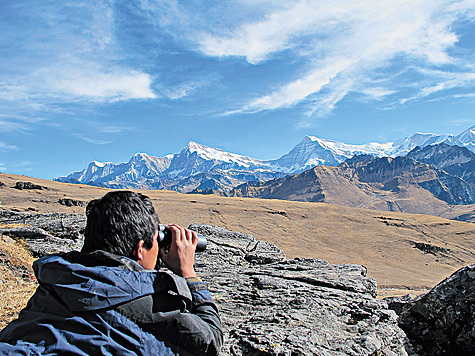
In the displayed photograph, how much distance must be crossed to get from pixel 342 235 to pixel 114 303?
220 ft

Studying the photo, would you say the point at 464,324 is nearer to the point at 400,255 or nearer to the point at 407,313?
the point at 407,313

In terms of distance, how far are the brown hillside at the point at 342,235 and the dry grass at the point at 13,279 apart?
29135 millimetres

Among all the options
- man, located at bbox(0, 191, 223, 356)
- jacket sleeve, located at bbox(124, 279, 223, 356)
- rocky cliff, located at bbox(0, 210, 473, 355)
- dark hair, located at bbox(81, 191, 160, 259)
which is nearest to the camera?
man, located at bbox(0, 191, 223, 356)

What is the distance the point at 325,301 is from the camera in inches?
266

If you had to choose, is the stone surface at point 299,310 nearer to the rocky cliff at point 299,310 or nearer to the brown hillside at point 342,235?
the rocky cliff at point 299,310

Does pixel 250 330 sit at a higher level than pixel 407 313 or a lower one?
lower

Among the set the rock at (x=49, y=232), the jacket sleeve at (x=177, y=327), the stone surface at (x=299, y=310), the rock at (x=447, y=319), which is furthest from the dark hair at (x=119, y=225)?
the rock at (x=49, y=232)

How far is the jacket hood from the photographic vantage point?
2.20 m

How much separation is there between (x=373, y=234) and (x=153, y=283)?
7281 cm

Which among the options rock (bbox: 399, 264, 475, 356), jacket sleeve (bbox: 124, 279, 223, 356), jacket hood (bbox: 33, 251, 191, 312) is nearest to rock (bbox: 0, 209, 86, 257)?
jacket hood (bbox: 33, 251, 191, 312)

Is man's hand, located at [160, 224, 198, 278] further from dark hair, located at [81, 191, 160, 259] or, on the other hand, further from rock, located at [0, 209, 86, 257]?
rock, located at [0, 209, 86, 257]

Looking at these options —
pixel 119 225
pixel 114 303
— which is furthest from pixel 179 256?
pixel 114 303

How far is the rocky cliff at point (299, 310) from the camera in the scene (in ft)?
16.0

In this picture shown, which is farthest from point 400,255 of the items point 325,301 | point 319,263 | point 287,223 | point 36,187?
point 36,187
